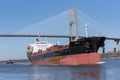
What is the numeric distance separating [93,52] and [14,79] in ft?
A: 125

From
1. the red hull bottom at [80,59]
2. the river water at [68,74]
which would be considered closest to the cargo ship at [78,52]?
the red hull bottom at [80,59]

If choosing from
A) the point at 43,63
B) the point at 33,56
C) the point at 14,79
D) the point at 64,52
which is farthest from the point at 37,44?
the point at 14,79

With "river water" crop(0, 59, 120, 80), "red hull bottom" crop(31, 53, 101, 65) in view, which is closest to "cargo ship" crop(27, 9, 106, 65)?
"red hull bottom" crop(31, 53, 101, 65)

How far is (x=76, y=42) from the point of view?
300 feet

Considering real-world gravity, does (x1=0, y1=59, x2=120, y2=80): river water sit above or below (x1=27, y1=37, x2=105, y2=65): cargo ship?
below

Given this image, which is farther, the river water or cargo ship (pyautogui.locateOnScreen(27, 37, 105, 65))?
cargo ship (pyautogui.locateOnScreen(27, 37, 105, 65))

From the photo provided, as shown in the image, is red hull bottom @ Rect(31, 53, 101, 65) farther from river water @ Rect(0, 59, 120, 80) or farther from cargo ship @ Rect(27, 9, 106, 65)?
river water @ Rect(0, 59, 120, 80)

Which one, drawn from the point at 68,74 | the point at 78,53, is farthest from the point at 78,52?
the point at 68,74

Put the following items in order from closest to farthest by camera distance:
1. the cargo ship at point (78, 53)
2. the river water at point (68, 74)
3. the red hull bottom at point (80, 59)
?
1. the river water at point (68, 74)
2. the red hull bottom at point (80, 59)
3. the cargo ship at point (78, 53)

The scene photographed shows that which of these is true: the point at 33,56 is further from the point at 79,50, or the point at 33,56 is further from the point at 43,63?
the point at 79,50

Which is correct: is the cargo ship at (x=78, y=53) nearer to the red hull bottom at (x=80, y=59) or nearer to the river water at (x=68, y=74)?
the red hull bottom at (x=80, y=59)

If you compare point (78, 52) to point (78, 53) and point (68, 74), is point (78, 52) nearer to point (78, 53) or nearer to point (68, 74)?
point (78, 53)

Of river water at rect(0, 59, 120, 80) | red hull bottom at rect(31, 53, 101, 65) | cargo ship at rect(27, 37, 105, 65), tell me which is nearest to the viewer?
river water at rect(0, 59, 120, 80)

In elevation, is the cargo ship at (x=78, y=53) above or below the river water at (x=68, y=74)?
above
